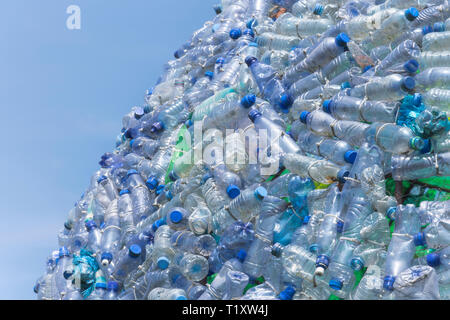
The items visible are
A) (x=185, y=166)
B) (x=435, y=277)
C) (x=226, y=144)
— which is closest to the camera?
(x=435, y=277)

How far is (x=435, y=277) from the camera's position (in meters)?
3.12

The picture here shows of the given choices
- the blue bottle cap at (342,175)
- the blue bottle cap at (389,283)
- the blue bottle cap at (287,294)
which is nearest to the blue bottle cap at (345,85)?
the blue bottle cap at (342,175)

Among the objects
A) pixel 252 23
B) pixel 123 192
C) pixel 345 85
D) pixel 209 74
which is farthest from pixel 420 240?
pixel 252 23

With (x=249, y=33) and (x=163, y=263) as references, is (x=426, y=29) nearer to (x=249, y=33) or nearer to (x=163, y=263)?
(x=163, y=263)

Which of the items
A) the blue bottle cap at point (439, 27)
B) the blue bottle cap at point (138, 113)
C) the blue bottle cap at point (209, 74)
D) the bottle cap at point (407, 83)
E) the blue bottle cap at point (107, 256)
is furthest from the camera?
the blue bottle cap at point (138, 113)

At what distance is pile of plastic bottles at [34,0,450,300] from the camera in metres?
3.64

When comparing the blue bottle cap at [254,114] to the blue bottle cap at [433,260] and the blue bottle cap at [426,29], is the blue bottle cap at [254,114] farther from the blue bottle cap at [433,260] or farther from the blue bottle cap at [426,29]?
the blue bottle cap at [433,260]

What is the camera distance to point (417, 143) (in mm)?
3734

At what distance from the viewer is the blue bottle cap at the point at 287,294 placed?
369 centimetres

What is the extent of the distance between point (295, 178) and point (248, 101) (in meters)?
1.17

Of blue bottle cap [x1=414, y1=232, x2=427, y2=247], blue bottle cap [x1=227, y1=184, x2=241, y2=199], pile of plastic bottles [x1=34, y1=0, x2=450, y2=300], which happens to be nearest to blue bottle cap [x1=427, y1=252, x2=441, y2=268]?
pile of plastic bottles [x1=34, y1=0, x2=450, y2=300]
